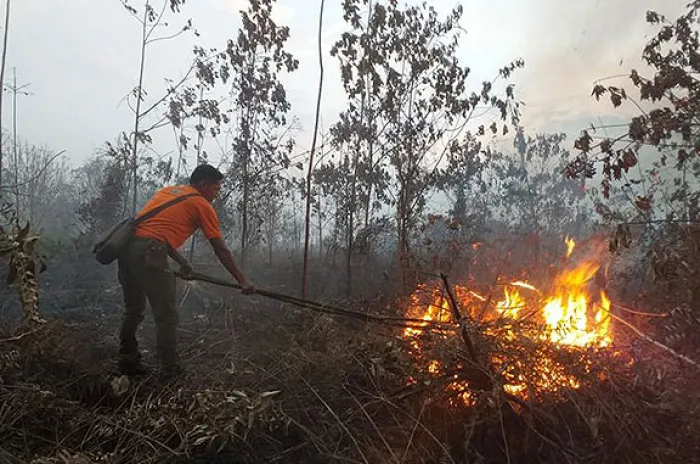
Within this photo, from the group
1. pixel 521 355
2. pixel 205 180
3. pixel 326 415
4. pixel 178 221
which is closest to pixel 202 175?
pixel 205 180

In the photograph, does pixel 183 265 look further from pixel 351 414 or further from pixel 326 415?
pixel 351 414

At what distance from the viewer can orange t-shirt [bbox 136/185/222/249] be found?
4070mm

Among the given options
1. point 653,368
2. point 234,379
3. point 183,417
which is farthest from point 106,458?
point 653,368

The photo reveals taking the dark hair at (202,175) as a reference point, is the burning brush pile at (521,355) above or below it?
below

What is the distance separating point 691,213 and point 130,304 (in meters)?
7.92

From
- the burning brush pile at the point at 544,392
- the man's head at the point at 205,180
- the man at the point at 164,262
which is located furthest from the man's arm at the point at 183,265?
the burning brush pile at the point at 544,392

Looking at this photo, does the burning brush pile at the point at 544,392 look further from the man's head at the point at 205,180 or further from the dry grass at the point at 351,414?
the man's head at the point at 205,180

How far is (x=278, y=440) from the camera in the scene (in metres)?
3.12

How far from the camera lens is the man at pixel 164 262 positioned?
3.98 m

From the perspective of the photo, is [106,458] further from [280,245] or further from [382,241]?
[280,245]

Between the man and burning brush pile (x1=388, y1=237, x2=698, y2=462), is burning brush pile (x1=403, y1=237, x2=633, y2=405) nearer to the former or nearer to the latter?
burning brush pile (x1=388, y1=237, x2=698, y2=462)

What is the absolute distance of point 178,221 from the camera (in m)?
4.12

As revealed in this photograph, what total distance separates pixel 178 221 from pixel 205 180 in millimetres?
426

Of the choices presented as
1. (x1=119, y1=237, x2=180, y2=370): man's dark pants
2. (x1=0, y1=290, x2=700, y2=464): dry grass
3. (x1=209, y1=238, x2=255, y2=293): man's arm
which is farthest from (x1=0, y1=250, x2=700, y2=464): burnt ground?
(x1=209, y1=238, x2=255, y2=293): man's arm
